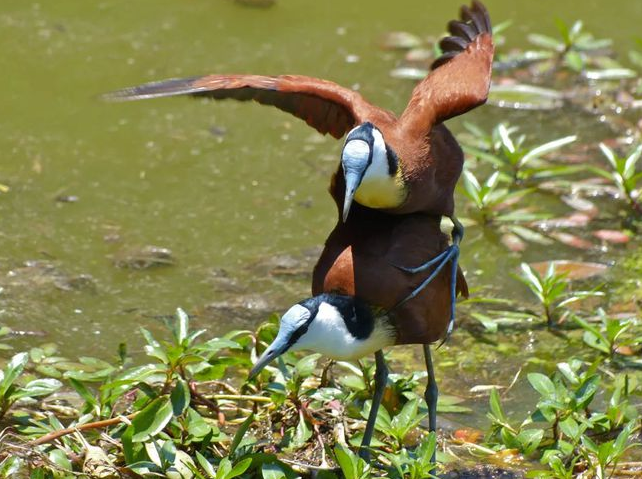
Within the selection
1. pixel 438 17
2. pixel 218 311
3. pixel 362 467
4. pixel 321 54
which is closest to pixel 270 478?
pixel 362 467

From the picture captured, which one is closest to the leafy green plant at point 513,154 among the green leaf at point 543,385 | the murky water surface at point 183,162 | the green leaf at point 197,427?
the murky water surface at point 183,162

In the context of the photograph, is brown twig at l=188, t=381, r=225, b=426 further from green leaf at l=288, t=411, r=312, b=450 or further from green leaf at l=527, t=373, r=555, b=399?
green leaf at l=527, t=373, r=555, b=399

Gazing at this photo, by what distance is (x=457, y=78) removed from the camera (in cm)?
495

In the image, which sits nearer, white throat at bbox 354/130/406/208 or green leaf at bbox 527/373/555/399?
white throat at bbox 354/130/406/208

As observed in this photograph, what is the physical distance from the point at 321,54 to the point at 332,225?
7.44 ft

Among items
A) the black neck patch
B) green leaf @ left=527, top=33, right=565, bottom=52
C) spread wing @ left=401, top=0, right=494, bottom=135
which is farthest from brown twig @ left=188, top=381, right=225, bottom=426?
green leaf @ left=527, top=33, right=565, bottom=52

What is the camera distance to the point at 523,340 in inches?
219

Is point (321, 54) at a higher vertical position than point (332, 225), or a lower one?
higher

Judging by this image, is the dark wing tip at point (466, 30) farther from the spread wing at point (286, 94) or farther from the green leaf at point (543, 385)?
the green leaf at point (543, 385)

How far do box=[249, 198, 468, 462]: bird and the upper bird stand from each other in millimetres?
118

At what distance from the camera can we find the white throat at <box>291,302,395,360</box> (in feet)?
13.3

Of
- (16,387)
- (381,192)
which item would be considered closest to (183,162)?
(16,387)

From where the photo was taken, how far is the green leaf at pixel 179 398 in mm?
4285

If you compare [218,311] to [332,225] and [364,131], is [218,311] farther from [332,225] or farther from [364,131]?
[364,131]
